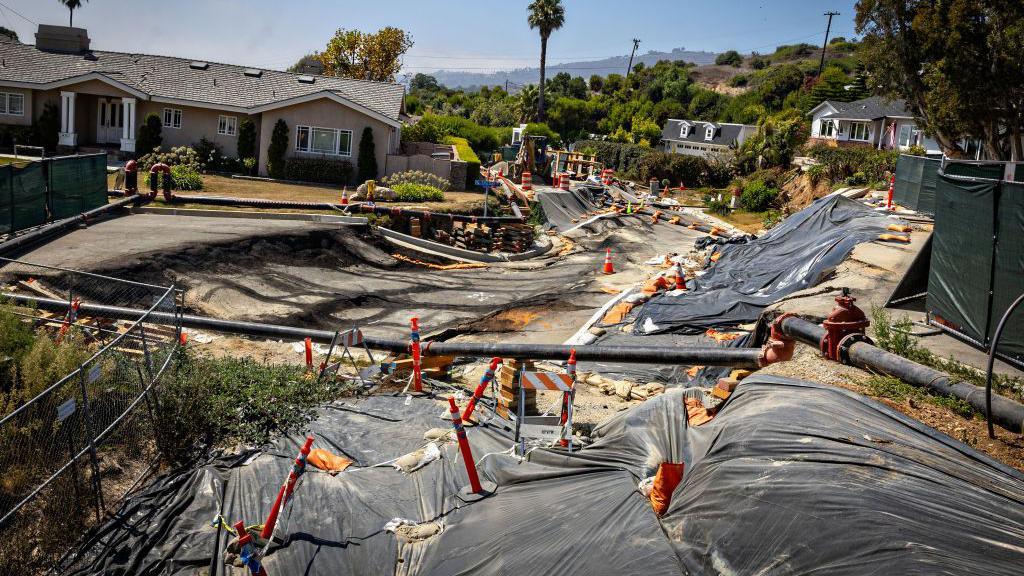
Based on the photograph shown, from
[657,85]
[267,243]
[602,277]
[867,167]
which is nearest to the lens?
[267,243]

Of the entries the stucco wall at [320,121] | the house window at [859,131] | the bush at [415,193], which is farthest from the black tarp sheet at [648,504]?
the house window at [859,131]

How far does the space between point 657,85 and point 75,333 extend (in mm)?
104247

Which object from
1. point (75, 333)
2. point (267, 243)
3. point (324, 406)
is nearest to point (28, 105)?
point (267, 243)

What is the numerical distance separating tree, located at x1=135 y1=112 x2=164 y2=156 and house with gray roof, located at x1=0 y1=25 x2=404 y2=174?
13.6 inches

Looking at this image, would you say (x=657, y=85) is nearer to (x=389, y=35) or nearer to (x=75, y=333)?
(x=389, y=35)

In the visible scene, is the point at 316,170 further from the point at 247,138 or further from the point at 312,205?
the point at 312,205

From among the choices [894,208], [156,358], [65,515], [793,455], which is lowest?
[65,515]

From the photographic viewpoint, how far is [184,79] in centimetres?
3862

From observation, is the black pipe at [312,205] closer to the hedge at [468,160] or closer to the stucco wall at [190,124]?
the hedge at [468,160]

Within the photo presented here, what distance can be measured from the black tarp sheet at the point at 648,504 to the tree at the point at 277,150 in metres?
28.5

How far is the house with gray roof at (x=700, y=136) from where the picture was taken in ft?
255

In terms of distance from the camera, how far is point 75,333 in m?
10.9

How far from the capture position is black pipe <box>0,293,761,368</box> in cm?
1097

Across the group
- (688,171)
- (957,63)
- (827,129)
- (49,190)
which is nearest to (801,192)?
(957,63)
